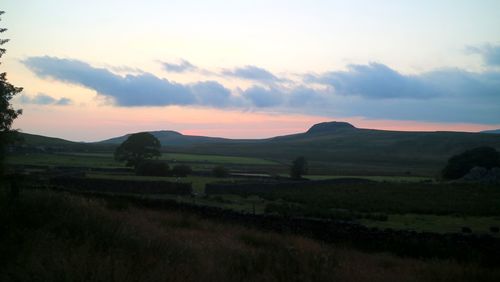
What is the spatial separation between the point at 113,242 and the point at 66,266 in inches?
99.9

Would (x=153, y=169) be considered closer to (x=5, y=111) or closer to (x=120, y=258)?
(x=5, y=111)

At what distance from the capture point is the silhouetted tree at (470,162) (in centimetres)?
6456

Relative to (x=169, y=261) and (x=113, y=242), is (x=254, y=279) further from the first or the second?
(x=113, y=242)

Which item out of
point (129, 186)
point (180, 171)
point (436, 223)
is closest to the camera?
point (436, 223)

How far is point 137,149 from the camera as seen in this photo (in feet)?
225

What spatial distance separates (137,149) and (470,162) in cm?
4234

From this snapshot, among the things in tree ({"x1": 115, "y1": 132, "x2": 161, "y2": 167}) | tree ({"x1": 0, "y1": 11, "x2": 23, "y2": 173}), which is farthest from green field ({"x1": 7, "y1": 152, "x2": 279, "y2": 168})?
tree ({"x1": 0, "y1": 11, "x2": 23, "y2": 173})

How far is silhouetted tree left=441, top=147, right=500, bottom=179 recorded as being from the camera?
64562 millimetres

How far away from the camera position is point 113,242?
9633 mm

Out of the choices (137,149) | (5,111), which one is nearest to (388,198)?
(5,111)

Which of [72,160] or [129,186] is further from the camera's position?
[72,160]

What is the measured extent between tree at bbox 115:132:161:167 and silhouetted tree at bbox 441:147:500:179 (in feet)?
125

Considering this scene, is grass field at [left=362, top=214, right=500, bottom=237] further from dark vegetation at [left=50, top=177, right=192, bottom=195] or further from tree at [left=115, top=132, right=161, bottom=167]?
tree at [left=115, top=132, right=161, bottom=167]

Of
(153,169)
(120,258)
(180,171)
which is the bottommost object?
(180,171)
